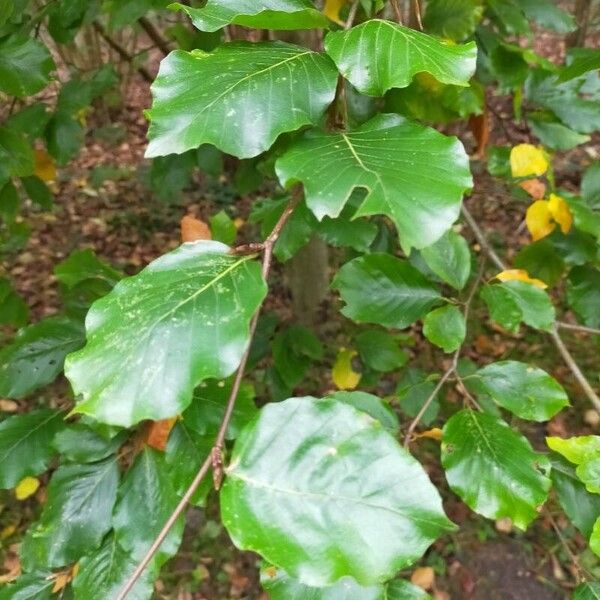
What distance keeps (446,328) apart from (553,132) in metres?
0.69

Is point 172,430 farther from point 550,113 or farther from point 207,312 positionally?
point 550,113

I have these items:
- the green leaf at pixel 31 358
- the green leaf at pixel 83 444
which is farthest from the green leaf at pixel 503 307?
the green leaf at pixel 31 358

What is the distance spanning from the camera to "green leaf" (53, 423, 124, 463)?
3.15 ft

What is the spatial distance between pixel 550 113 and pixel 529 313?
62cm

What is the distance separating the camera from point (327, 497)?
53cm

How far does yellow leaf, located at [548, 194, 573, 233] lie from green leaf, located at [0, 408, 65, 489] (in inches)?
40.6

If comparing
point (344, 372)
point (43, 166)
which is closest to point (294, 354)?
point (344, 372)

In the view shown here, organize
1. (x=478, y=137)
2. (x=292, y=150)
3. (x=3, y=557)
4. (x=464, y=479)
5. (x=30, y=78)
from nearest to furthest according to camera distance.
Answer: (x=292, y=150)
(x=464, y=479)
(x=30, y=78)
(x=478, y=137)
(x=3, y=557)

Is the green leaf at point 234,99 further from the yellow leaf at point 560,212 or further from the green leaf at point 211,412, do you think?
the yellow leaf at point 560,212

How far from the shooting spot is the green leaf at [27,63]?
44.9 inches

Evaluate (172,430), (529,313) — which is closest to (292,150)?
(172,430)

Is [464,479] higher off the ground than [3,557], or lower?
higher

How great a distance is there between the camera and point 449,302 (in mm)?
1036

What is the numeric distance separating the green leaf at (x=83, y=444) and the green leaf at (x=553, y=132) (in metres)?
1.12
